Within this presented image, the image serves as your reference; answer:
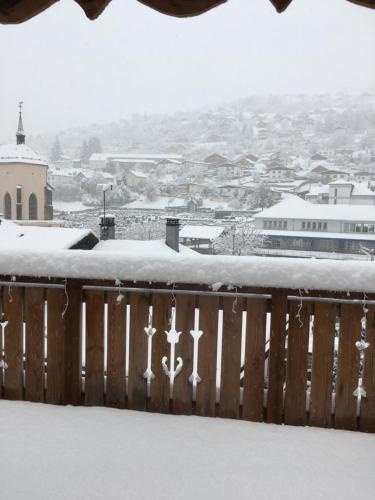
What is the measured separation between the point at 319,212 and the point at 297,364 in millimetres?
25060

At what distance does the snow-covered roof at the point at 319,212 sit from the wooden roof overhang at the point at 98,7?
2391 cm

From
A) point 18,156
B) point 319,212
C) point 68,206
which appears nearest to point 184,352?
point 18,156

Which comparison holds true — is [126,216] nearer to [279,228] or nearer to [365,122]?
[279,228]

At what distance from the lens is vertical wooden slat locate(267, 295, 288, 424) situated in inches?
78.8

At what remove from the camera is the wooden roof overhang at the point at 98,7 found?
143 cm

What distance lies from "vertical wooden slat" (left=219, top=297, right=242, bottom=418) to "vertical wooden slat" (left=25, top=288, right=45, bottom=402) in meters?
0.88

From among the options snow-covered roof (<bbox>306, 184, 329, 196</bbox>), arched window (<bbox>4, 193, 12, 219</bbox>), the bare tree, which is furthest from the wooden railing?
the bare tree

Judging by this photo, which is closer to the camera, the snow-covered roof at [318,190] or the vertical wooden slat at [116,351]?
the vertical wooden slat at [116,351]

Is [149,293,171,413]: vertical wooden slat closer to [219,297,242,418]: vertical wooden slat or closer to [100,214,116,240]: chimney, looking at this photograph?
[219,297,242,418]: vertical wooden slat

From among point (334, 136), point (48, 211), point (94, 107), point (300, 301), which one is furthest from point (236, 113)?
point (300, 301)

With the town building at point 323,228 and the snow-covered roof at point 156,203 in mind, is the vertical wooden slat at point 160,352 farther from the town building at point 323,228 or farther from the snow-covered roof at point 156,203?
the snow-covered roof at point 156,203

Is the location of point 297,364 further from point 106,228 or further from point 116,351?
point 106,228

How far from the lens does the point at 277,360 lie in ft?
6.67

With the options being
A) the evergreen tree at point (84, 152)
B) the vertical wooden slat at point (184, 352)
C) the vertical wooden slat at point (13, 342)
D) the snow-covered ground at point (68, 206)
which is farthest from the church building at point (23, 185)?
the vertical wooden slat at point (184, 352)
